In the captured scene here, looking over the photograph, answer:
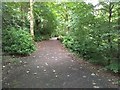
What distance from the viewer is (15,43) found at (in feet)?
43.0

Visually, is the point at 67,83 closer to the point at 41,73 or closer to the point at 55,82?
the point at 55,82

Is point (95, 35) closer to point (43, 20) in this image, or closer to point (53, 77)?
point (53, 77)

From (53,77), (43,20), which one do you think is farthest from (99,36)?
(43,20)

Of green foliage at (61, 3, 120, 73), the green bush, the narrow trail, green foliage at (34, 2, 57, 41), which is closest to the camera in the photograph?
the narrow trail

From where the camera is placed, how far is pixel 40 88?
6.33 metres

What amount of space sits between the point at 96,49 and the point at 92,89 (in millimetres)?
3913

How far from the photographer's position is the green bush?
41.1ft

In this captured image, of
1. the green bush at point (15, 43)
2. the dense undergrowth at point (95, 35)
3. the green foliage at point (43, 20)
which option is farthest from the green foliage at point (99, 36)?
the green foliage at point (43, 20)

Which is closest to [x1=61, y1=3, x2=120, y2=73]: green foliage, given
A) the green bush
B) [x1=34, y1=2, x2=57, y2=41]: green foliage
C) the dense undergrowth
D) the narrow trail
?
the dense undergrowth

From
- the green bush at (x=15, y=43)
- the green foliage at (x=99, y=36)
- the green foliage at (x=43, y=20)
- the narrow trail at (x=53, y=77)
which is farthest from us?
the green foliage at (x=43, y=20)

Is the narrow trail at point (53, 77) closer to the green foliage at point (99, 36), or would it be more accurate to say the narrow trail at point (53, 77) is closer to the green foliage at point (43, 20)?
the green foliage at point (99, 36)

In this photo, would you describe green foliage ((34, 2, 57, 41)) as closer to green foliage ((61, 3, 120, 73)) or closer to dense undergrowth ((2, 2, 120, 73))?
dense undergrowth ((2, 2, 120, 73))

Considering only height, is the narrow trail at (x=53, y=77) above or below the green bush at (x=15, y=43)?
below

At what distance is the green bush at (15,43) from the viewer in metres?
12.5
